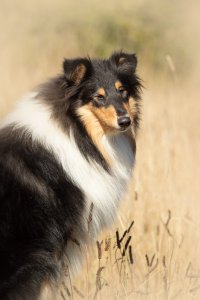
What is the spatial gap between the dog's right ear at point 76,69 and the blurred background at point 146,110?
0.97 metres

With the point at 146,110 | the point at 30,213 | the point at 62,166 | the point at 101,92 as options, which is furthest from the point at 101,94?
the point at 146,110

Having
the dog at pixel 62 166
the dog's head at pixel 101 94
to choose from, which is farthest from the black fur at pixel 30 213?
the dog's head at pixel 101 94

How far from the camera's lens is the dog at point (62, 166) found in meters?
4.50

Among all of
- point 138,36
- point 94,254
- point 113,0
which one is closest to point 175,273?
point 94,254

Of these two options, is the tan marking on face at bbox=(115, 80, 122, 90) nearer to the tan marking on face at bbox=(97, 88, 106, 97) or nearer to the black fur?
the tan marking on face at bbox=(97, 88, 106, 97)

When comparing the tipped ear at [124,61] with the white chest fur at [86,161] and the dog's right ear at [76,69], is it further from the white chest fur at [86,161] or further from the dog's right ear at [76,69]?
the white chest fur at [86,161]

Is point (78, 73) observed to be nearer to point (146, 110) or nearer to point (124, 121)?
point (124, 121)

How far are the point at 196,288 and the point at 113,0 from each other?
12.2m

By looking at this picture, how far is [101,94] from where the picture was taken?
4.75 m

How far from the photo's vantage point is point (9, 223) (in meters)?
4.46

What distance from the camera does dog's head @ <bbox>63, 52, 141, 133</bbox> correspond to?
4.67 m

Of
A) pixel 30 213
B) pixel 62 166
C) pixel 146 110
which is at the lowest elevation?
pixel 146 110

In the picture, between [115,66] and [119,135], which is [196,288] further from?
[115,66]

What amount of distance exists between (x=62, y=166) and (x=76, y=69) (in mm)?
749
